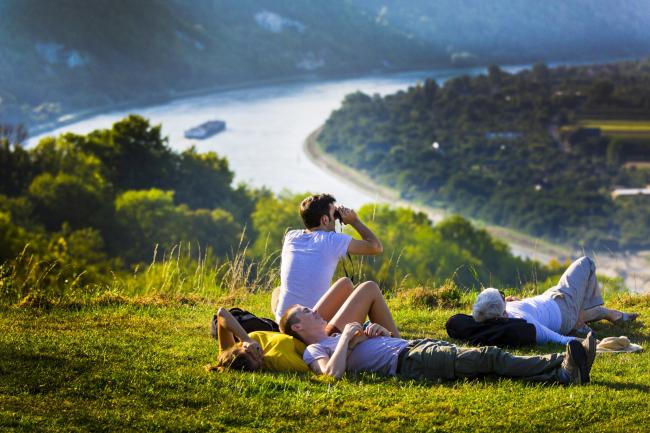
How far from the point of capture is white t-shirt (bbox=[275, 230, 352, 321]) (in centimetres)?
722

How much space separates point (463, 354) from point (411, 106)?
123 m

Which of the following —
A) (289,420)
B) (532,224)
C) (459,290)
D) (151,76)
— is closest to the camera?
(289,420)

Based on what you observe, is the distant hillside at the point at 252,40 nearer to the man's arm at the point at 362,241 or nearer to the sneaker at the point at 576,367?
the man's arm at the point at 362,241

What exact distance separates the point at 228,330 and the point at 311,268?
1.01 metres

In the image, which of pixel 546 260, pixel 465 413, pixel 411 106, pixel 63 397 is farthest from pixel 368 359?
pixel 411 106

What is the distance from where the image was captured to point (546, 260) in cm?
9031

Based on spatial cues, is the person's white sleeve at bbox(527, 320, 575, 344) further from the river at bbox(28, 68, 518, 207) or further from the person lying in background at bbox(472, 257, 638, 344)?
the river at bbox(28, 68, 518, 207)

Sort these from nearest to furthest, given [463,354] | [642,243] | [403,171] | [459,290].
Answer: [463,354], [459,290], [642,243], [403,171]

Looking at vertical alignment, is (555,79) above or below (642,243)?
above

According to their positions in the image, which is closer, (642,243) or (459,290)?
(459,290)

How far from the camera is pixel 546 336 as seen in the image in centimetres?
758

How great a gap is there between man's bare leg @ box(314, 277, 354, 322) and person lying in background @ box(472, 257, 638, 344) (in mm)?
1122

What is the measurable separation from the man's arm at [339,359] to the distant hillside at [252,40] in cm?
11240

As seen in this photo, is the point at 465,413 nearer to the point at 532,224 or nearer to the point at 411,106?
the point at 532,224
